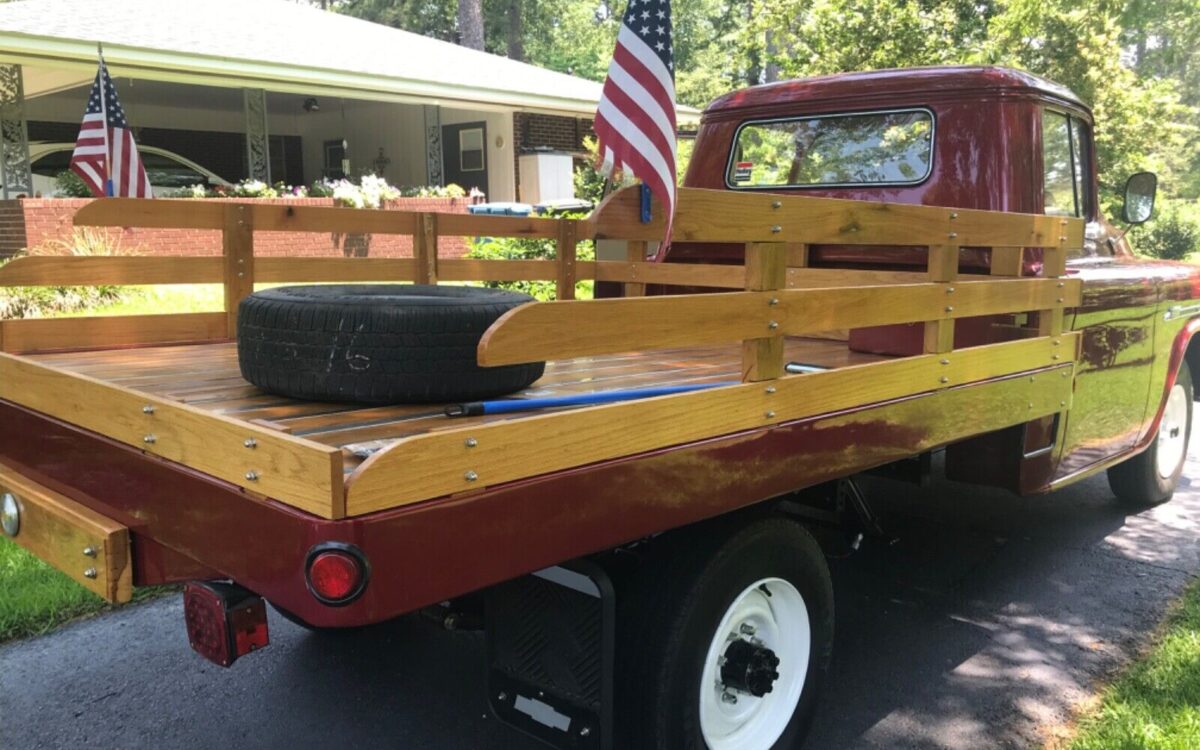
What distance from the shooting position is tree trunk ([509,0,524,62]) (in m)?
38.7

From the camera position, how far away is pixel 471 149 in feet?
65.2

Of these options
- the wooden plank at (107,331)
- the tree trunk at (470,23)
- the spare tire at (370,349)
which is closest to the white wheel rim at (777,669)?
the spare tire at (370,349)

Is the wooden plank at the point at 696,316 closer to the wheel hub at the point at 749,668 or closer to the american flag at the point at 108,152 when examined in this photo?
the wheel hub at the point at 749,668

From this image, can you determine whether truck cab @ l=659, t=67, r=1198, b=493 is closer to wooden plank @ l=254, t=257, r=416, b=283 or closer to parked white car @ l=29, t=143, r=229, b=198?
wooden plank @ l=254, t=257, r=416, b=283

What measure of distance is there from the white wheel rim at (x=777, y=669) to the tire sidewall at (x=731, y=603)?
0.10ft

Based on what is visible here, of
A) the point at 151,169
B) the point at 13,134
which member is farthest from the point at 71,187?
the point at 151,169

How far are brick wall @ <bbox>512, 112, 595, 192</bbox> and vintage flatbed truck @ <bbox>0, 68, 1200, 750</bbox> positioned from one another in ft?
50.3

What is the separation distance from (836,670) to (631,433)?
6.49 feet

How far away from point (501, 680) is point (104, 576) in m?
0.96

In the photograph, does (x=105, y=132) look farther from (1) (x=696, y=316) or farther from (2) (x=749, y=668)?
(2) (x=749, y=668)

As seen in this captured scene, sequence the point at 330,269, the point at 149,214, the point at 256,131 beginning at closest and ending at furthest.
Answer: the point at 149,214 < the point at 330,269 < the point at 256,131

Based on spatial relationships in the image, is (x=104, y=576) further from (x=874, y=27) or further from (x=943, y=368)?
(x=874, y=27)

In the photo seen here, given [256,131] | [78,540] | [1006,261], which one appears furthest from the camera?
[256,131]

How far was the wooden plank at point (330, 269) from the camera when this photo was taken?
3.77 meters
